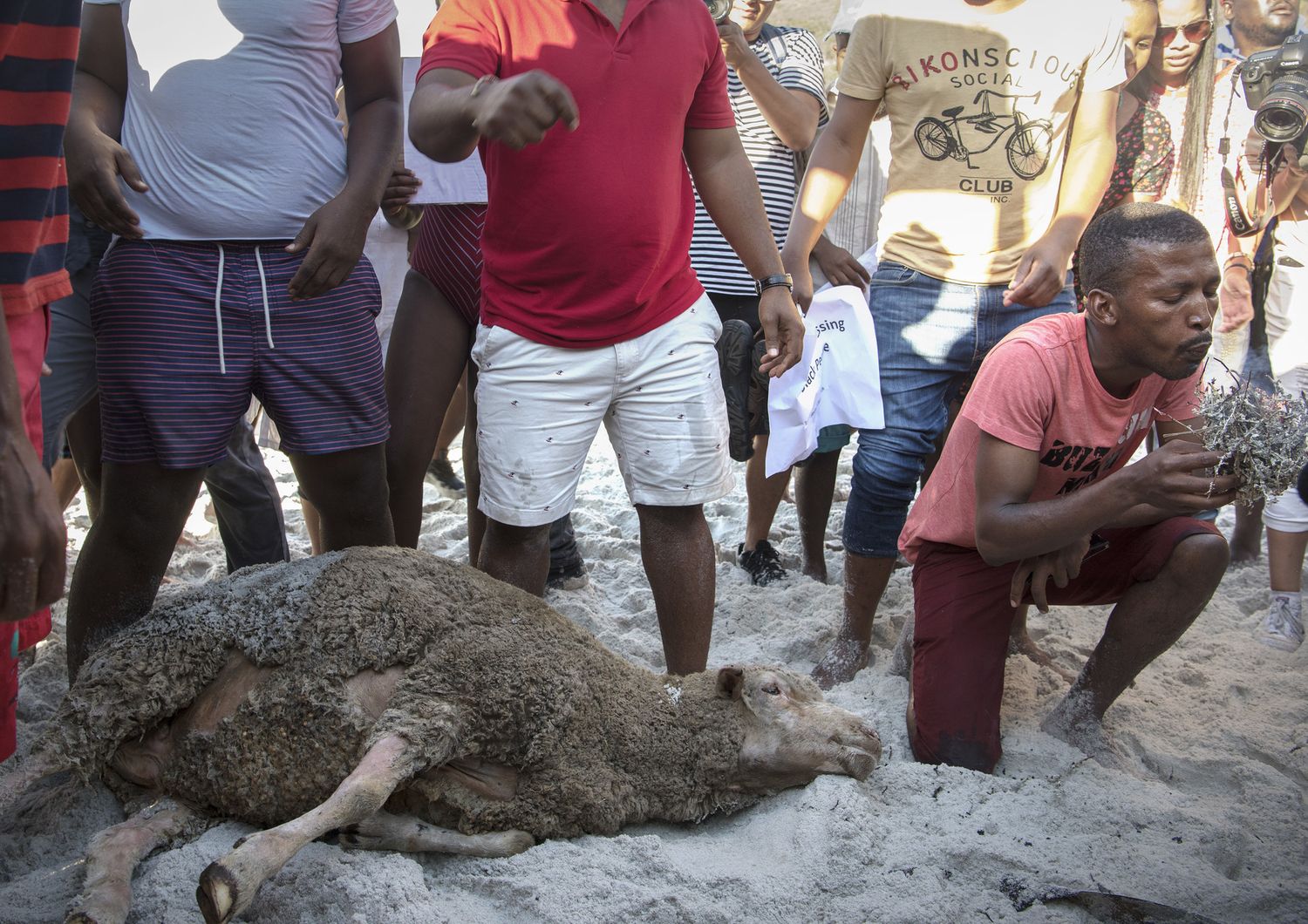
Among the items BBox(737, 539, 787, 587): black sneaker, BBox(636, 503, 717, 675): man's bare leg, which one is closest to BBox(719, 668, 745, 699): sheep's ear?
BBox(636, 503, 717, 675): man's bare leg

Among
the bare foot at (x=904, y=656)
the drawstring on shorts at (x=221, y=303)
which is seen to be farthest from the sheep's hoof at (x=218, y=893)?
the bare foot at (x=904, y=656)

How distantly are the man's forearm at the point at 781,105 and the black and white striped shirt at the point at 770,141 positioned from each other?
0.21 ft

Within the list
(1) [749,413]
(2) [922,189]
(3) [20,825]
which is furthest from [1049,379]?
(3) [20,825]

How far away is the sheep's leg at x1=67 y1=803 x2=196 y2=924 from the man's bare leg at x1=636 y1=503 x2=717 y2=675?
1.26 metres

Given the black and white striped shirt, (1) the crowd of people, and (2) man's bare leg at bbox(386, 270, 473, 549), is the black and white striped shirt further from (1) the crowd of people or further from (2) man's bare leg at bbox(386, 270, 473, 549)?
(2) man's bare leg at bbox(386, 270, 473, 549)

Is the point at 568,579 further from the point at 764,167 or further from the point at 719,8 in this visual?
the point at 719,8

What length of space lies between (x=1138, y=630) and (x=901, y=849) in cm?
103

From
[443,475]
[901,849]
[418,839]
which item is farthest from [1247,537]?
[418,839]

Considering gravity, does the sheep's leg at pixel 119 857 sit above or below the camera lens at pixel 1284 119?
below

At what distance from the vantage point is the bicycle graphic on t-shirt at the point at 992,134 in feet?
11.3

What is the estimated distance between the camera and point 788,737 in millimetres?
2375

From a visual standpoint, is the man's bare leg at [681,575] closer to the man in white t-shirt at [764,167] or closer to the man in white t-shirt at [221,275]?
the man in white t-shirt at [221,275]

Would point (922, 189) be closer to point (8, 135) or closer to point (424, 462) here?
point (424, 462)

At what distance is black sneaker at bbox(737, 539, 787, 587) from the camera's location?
13.5 ft
